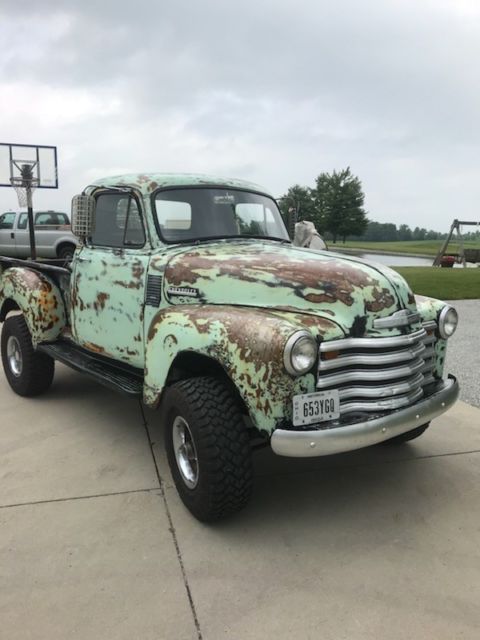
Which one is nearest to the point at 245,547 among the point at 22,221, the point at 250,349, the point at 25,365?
the point at 250,349

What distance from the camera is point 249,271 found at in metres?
3.11

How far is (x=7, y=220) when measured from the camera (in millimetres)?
16562

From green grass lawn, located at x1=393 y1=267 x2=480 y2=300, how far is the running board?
7.93 metres

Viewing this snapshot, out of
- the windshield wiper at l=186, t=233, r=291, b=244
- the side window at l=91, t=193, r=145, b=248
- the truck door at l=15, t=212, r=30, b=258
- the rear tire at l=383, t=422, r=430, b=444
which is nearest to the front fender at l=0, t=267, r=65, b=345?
the side window at l=91, t=193, r=145, b=248

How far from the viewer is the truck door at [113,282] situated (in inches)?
146

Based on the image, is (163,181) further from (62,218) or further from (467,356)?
(62,218)

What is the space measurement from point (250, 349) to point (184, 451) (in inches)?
33.9

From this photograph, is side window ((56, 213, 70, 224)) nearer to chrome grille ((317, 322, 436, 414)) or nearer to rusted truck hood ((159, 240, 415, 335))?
rusted truck hood ((159, 240, 415, 335))

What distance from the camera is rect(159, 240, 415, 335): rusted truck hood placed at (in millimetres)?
2844

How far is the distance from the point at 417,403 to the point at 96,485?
2005mm

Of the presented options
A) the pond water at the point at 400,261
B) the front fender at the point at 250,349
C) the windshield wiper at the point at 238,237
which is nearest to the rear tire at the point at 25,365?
the windshield wiper at the point at 238,237

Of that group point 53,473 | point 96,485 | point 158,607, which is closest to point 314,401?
point 158,607

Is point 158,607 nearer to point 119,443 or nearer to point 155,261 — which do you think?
point 119,443

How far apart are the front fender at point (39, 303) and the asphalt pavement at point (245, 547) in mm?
980
